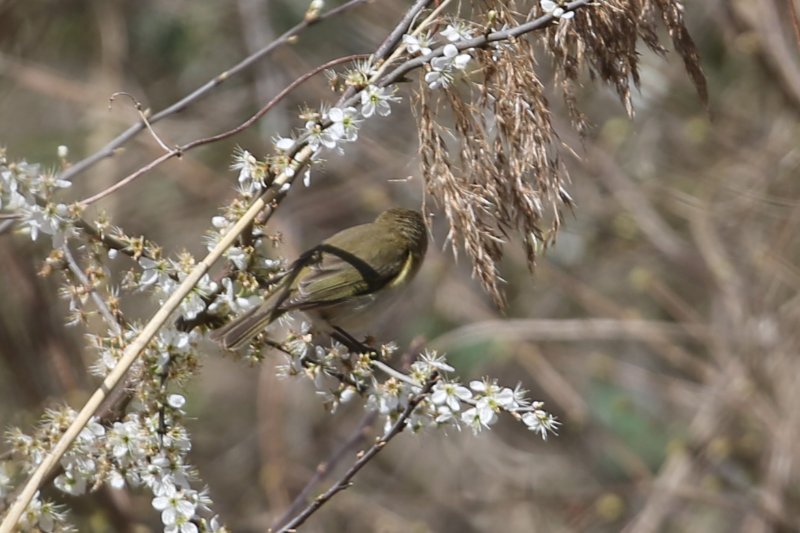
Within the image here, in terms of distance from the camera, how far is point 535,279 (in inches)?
194

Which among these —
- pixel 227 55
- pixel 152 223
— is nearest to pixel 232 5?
pixel 227 55

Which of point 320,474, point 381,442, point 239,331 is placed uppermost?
point 239,331

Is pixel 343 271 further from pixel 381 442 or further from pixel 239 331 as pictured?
pixel 381 442

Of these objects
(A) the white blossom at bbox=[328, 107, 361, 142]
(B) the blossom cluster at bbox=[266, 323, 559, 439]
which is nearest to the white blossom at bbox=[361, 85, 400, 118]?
(A) the white blossom at bbox=[328, 107, 361, 142]

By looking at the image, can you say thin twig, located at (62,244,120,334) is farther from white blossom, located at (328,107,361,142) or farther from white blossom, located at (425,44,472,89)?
white blossom, located at (425,44,472,89)

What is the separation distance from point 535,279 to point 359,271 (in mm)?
1707

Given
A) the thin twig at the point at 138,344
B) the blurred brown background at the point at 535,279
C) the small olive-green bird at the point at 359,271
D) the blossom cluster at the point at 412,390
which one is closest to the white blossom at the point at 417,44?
the thin twig at the point at 138,344

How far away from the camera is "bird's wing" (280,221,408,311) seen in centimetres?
310

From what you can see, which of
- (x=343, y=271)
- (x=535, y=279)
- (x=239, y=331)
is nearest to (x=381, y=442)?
(x=239, y=331)

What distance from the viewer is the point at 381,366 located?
2148 mm

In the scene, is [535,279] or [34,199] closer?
[34,199]

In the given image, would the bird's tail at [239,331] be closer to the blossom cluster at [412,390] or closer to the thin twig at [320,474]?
the blossom cluster at [412,390]

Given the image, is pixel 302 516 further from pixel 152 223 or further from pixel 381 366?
pixel 152 223

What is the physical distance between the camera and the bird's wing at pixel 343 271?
310 cm
